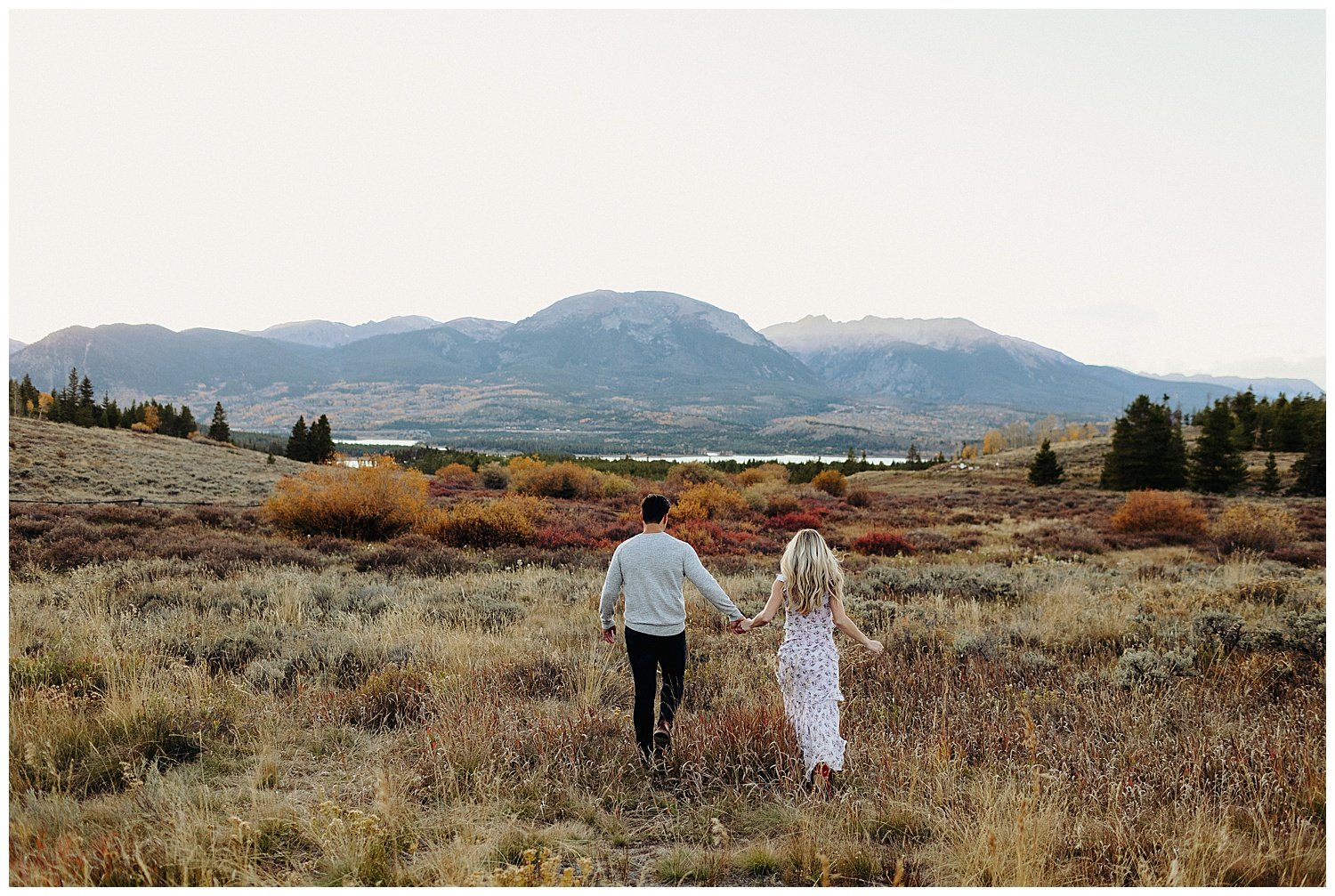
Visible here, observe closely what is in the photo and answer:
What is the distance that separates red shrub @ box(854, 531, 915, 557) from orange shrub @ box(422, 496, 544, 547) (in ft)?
28.0

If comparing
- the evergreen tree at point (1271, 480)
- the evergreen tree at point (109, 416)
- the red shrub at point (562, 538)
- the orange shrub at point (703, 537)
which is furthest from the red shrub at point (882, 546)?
the evergreen tree at point (109, 416)

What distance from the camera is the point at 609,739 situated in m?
5.04

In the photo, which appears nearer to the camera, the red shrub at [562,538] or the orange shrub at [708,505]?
the red shrub at [562,538]

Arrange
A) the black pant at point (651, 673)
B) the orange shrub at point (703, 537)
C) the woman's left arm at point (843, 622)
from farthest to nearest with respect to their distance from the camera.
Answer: the orange shrub at point (703, 537) → the black pant at point (651, 673) → the woman's left arm at point (843, 622)

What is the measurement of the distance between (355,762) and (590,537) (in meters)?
14.0

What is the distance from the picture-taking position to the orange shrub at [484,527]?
699 inches

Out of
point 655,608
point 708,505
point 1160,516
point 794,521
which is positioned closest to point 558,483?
point 708,505

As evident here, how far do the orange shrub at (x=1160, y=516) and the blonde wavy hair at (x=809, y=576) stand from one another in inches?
923

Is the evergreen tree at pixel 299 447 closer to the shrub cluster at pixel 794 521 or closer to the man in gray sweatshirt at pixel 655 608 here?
the shrub cluster at pixel 794 521

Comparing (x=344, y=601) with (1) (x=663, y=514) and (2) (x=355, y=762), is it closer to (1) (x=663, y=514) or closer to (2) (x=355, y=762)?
(2) (x=355, y=762)

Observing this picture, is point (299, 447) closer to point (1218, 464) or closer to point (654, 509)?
point (654, 509)

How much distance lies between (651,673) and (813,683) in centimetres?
102

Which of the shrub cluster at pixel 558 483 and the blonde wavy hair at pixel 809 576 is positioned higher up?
the blonde wavy hair at pixel 809 576

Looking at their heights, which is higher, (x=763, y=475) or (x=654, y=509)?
(x=654, y=509)
